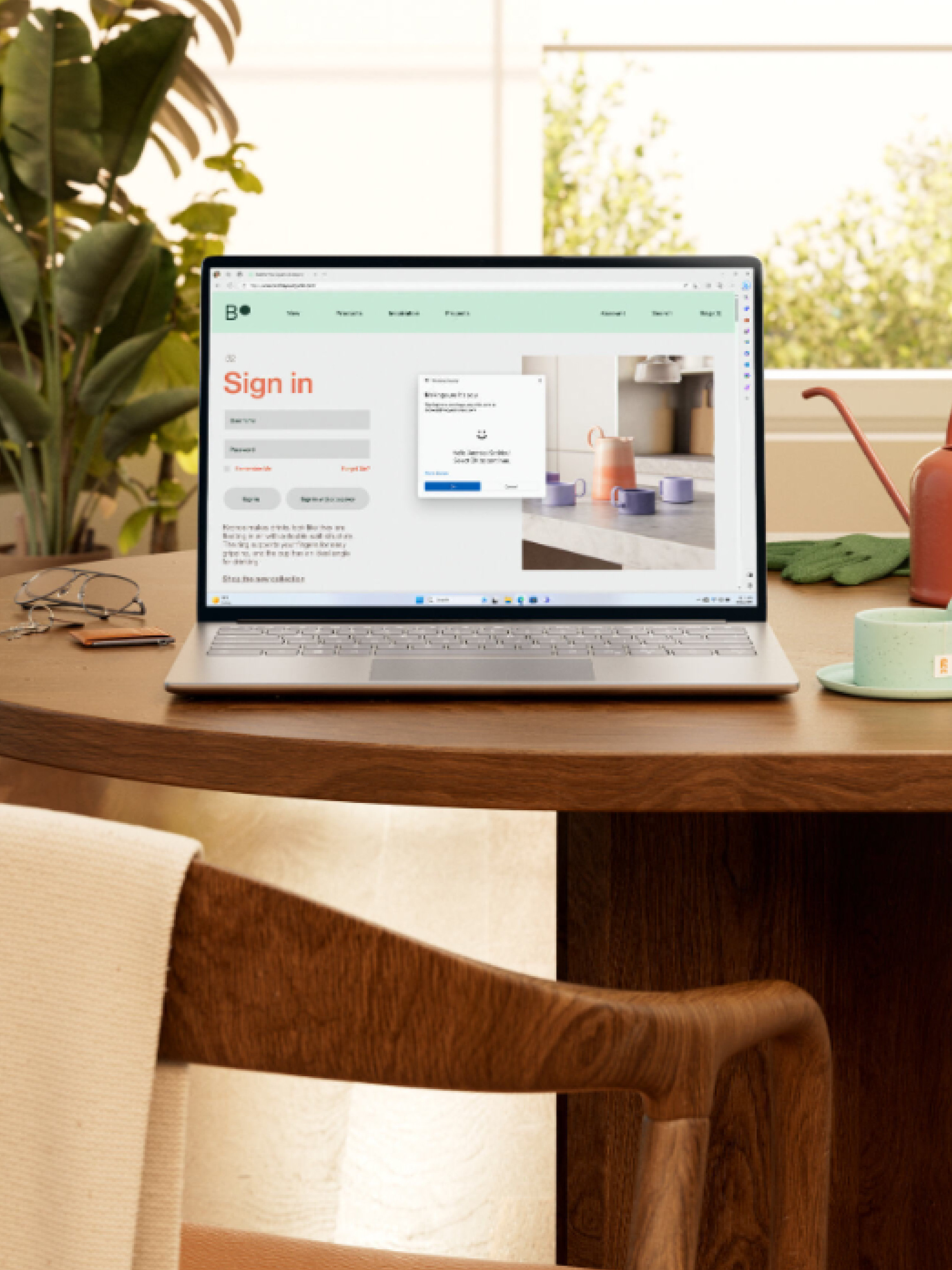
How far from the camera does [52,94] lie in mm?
2627

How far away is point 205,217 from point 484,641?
8.47 feet

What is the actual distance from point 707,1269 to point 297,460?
0.84 m

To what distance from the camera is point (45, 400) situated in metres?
2.91

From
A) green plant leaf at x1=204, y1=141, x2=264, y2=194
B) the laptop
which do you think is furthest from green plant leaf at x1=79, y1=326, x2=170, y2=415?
the laptop

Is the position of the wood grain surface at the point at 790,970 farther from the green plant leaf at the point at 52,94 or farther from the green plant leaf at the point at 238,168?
the green plant leaf at the point at 238,168

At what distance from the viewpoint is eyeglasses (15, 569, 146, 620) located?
4.01ft

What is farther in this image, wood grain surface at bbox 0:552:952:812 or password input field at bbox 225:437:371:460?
password input field at bbox 225:437:371:460

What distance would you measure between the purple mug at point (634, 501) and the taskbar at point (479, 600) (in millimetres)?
65

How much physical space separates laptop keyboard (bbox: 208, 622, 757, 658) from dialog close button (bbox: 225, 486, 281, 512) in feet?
0.31

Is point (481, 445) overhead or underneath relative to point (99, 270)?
underneath

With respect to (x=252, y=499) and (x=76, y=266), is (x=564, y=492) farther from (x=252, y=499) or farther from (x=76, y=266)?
(x=76, y=266)

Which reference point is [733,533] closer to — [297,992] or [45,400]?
[297,992]

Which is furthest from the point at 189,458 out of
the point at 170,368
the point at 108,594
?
the point at 108,594

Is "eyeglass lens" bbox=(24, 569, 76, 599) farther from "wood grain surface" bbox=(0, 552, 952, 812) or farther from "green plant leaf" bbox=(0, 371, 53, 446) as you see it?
"green plant leaf" bbox=(0, 371, 53, 446)
